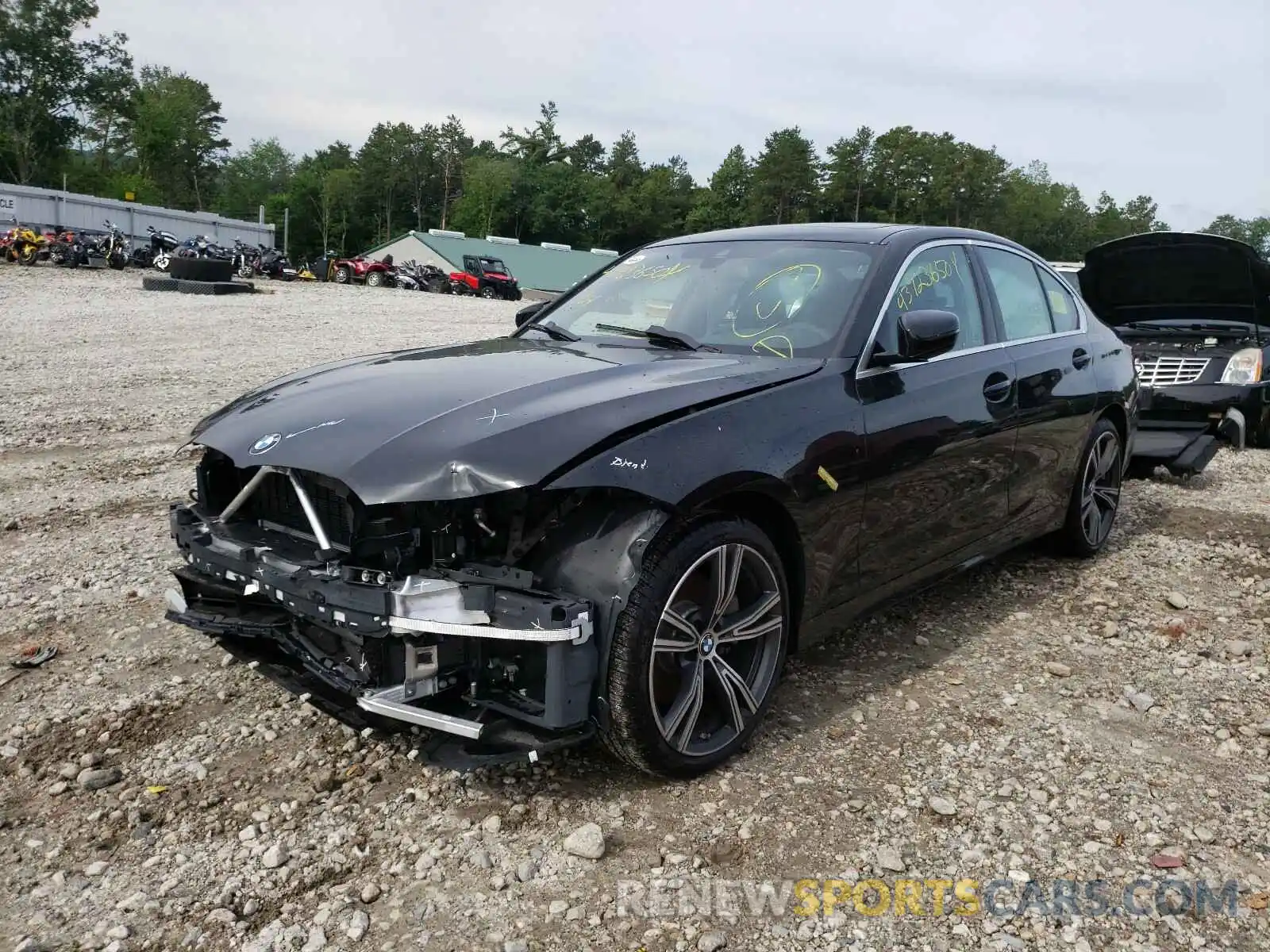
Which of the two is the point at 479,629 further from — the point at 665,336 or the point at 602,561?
the point at 665,336

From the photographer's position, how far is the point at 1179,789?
2982mm

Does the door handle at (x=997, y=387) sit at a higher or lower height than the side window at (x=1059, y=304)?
lower

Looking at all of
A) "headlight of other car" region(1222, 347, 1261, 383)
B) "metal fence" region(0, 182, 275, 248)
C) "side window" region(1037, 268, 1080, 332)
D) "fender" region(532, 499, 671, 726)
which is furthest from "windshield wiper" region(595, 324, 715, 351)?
"metal fence" region(0, 182, 275, 248)

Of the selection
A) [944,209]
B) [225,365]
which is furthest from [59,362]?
[944,209]

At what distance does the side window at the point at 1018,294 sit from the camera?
14.4 ft

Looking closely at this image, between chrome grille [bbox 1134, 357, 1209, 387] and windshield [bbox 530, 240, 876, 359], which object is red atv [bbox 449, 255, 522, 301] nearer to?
chrome grille [bbox 1134, 357, 1209, 387]

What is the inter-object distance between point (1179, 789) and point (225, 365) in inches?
429

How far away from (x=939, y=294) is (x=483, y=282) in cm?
3383

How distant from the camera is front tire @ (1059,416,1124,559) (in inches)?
198

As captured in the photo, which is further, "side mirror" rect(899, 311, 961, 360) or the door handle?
the door handle

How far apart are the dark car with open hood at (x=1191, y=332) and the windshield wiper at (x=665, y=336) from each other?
5.01 meters

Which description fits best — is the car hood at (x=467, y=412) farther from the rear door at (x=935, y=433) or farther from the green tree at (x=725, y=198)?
the green tree at (x=725, y=198)

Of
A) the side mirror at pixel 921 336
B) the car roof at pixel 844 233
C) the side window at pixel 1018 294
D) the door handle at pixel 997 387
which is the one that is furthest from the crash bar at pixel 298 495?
the side window at pixel 1018 294

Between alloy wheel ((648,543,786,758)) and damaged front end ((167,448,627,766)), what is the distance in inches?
11.2
